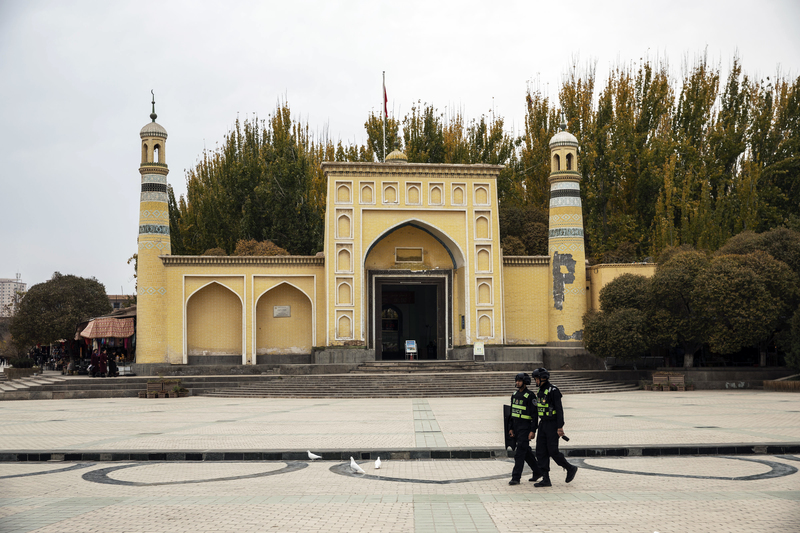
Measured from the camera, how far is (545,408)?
6617 mm

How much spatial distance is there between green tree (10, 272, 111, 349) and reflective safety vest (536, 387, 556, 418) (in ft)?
102

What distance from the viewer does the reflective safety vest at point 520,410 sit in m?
6.63

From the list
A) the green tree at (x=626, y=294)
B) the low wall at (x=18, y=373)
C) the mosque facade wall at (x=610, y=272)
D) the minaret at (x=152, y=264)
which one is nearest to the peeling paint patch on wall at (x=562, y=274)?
the mosque facade wall at (x=610, y=272)

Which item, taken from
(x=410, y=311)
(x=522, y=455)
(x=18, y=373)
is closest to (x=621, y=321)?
(x=410, y=311)

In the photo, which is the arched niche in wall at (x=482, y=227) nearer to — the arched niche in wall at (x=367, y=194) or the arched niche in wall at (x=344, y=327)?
the arched niche in wall at (x=367, y=194)

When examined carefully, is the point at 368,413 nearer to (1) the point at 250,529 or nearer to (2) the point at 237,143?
(1) the point at 250,529

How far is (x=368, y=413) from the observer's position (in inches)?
530

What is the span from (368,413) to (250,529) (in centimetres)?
858

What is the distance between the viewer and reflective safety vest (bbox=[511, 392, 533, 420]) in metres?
6.63

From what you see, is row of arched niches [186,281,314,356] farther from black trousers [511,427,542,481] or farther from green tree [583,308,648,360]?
black trousers [511,427,542,481]

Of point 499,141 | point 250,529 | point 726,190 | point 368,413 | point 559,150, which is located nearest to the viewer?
point 250,529

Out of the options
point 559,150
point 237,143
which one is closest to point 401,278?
point 559,150

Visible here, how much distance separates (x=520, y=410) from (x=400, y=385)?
41.4ft

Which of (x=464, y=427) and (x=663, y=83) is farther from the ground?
(x=663, y=83)
